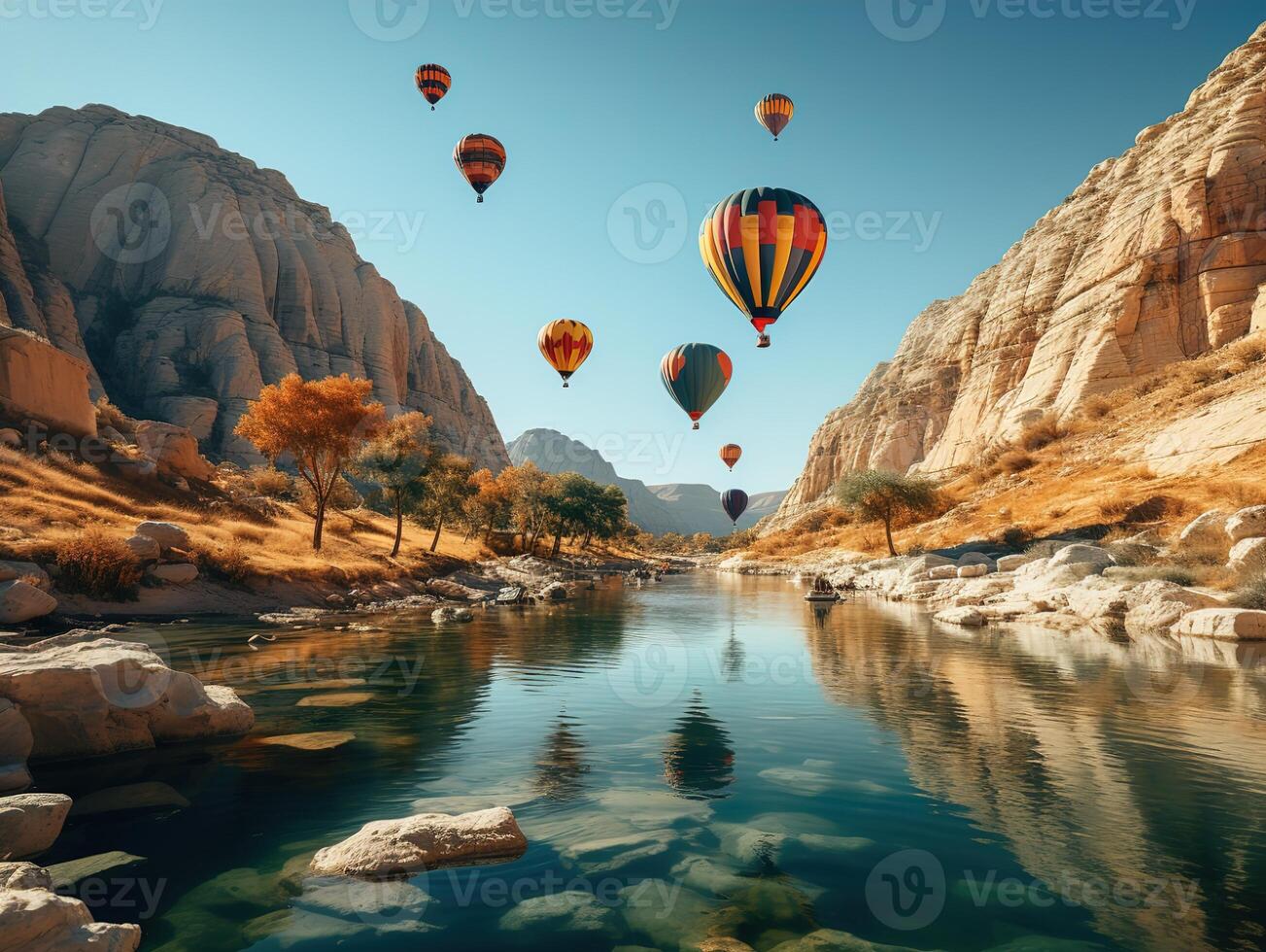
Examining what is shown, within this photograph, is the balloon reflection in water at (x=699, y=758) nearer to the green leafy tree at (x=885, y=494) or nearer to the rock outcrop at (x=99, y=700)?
the rock outcrop at (x=99, y=700)

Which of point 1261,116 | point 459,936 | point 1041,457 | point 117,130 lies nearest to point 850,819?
point 459,936

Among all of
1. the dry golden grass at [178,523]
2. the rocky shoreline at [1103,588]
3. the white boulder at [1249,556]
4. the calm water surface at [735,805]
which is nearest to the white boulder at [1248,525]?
the rocky shoreline at [1103,588]

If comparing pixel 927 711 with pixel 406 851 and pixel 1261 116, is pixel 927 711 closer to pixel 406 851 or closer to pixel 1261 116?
pixel 406 851

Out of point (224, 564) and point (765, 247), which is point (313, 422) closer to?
point (224, 564)

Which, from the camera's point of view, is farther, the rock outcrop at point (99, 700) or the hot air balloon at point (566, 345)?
the hot air balloon at point (566, 345)

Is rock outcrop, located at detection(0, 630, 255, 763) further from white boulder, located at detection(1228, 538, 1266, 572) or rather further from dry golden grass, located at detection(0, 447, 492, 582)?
white boulder, located at detection(1228, 538, 1266, 572)

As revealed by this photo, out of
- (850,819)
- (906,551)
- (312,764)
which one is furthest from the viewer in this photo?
(906,551)

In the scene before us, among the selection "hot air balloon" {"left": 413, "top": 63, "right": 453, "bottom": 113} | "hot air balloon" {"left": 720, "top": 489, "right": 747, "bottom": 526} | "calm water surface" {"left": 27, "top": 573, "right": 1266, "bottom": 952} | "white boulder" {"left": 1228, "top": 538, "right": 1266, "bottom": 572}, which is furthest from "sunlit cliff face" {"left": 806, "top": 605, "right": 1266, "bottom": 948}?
"hot air balloon" {"left": 720, "top": 489, "right": 747, "bottom": 526}
